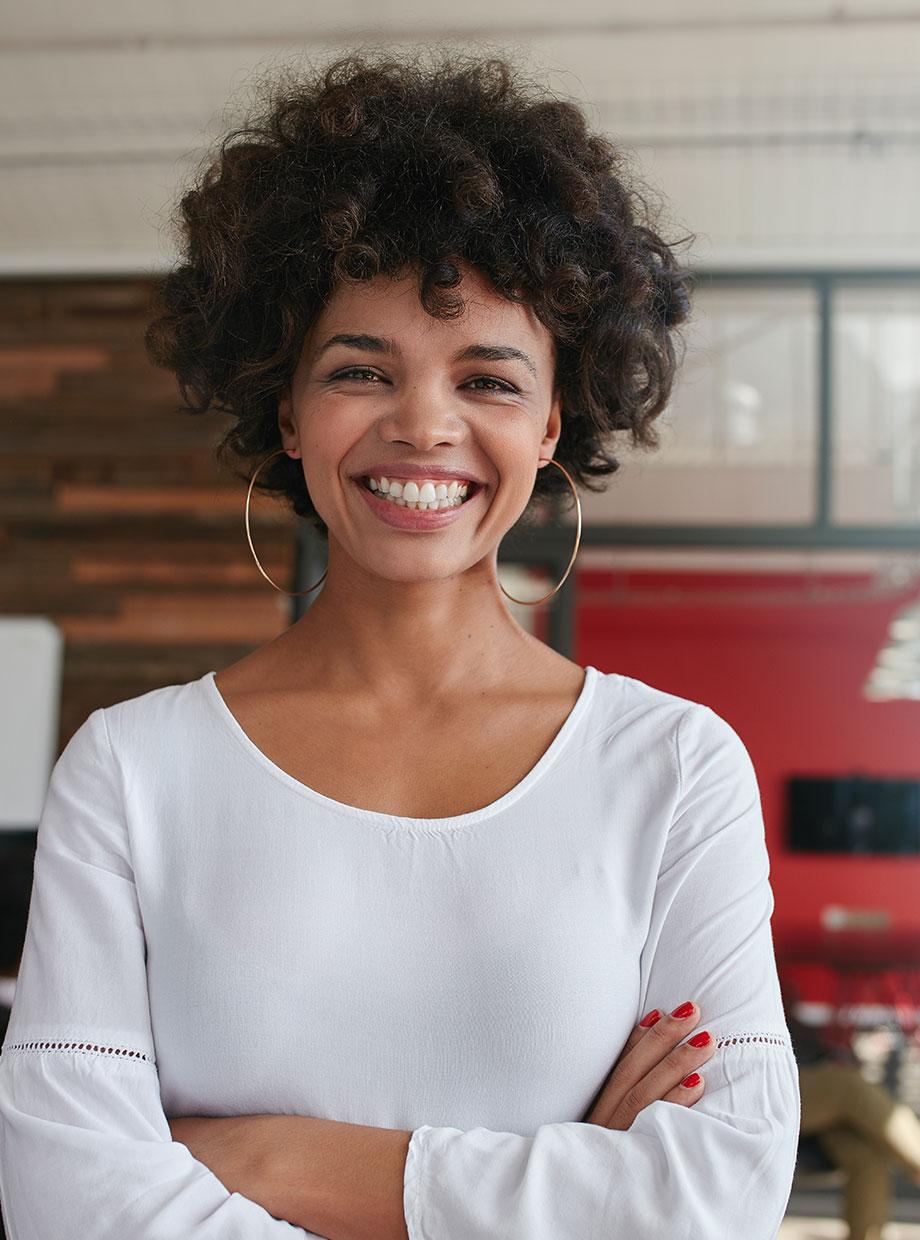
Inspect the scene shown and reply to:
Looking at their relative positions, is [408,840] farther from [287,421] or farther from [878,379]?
[878,379]

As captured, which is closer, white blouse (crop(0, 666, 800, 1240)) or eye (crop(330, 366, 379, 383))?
white blouse (crop(0, 666, 800, 1240))

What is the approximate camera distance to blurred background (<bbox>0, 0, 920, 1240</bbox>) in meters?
4.08

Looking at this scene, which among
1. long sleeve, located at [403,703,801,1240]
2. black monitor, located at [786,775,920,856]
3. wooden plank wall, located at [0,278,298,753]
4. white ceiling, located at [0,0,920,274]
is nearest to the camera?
long sleeve, located at [403,703,801,1240]

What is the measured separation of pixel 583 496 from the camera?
5.14 meters

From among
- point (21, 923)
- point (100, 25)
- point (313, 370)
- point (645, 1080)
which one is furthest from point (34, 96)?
point (645, 1080)

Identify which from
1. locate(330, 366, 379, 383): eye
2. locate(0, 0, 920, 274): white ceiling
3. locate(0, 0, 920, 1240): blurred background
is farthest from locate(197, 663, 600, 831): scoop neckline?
locate(0, 0, 920, 1240): blurred background

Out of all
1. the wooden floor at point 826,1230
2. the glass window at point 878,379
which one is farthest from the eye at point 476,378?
the wooden floor at point 826,1230

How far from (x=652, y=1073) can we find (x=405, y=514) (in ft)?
1.73

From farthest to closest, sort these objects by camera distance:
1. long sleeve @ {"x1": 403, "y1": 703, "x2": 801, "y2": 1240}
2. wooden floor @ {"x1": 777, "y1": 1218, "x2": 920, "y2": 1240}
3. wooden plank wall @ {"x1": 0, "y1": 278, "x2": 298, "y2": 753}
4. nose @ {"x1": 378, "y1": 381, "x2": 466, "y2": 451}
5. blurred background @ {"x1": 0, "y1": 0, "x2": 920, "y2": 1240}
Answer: wooden floor @ {"x1": 777, "y1": 1218, "x2": 920, "y2": 1240}, wooden plank wall @ {"x1": 0, "y1": 278, "x2": 298, "y2": 753}, blurred background @ {"x1": 0, "y1": 0, "x2": 920, "y2": 1240}, nose @ {"x1": 378, "y1": 381, "x2": 466, "y2": 451}, long sleeve @ {"x1": 403, "y1": 703, "x2": 801, "y2": 1240}

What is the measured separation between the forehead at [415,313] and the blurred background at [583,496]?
2738mm

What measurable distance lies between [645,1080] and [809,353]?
4.65 m

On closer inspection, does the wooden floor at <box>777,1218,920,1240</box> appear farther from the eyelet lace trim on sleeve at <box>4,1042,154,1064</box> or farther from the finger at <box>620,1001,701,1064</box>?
the eyelet lace trim on sleeve at <box>4,1042,154,1064</box>

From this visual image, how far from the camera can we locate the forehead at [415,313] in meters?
1.31

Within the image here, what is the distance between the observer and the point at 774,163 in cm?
484
